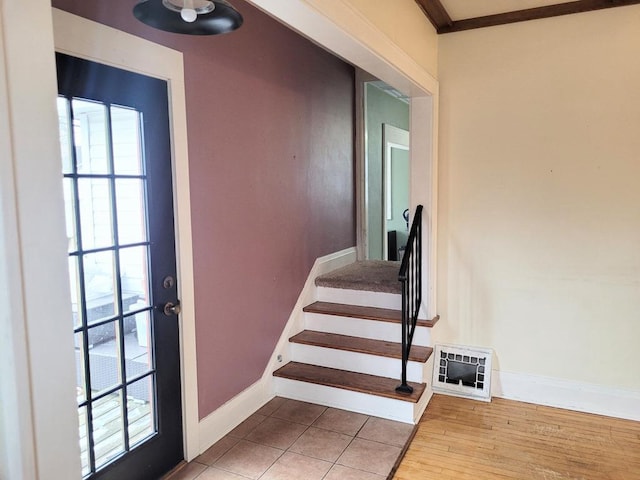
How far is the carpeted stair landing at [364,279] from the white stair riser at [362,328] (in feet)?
0.92

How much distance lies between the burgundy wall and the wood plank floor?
1152 mm

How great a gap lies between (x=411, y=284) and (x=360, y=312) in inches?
17.5

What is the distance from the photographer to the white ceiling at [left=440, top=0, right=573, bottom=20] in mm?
2873

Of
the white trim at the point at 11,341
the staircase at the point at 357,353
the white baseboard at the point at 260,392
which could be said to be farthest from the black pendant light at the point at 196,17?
the staircase at the point at 357,353

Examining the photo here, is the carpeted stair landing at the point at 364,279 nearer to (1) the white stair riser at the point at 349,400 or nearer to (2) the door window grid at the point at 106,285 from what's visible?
(1) the white stair riser at the point at 349,400

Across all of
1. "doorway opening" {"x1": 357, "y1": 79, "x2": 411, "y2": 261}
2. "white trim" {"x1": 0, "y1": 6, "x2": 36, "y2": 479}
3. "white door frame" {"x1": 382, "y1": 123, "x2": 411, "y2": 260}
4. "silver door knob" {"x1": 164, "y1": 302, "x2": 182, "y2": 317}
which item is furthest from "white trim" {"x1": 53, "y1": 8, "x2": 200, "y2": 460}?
"white door frame" {"x1": 382, "y1": 123, "x2": 411, "y2": 260}

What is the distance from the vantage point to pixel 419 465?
2.48 metres

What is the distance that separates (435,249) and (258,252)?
4.23ft

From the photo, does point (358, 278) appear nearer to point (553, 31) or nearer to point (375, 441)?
point (375, 441)

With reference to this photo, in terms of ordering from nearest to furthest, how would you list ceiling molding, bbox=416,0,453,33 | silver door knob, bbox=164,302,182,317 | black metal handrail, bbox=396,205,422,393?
silver door knob, bbox=164,302,182,317
ceiling molding, bbox=416,0,453,33
black metal handrail, bbox=396,205,422,393

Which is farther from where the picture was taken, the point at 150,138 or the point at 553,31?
the point at 553,31

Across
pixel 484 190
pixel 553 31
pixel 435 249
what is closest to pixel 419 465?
pixel 435 249

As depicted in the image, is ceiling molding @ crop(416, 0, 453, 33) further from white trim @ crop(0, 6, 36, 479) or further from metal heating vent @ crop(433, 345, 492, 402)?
white trim @ crop(0, 6, 36, 479)

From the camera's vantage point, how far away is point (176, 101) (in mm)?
2252
